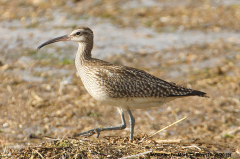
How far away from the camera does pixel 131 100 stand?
7070 millimetres

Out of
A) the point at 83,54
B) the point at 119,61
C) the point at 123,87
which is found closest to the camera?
the point at 123,87

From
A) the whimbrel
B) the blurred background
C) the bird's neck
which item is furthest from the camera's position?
the blurred background

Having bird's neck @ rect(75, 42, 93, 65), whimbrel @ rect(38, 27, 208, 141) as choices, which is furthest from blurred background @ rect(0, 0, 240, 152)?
bird's neck @ rect(75, 42, 93, 65)

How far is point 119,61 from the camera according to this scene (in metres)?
11.7

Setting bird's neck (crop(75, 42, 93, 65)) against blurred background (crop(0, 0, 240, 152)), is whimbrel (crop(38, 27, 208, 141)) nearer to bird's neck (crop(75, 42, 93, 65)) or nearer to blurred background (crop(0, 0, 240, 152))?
bird's neck (crop(75, 42, 93, 65))

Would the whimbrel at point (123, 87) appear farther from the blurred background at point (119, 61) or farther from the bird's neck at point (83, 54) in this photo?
the blurred background at point (119, 61)

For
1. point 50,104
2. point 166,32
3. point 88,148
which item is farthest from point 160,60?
point 88,148

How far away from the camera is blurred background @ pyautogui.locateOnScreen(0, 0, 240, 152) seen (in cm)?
859

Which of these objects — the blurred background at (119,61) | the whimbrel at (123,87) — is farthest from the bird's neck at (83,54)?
the blurred background at (119,61)

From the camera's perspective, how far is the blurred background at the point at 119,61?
859cm

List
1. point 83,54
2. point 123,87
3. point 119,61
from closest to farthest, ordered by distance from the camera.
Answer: point 123,87
point 83,54
point 119,61

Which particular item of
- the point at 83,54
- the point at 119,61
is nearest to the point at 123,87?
the point at 83,54

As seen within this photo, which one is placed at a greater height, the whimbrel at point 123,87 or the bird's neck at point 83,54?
the bird's neck at point 83,54

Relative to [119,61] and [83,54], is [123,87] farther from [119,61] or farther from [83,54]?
[119,61]
